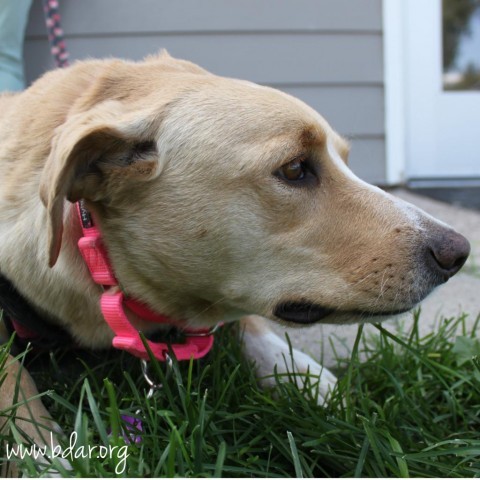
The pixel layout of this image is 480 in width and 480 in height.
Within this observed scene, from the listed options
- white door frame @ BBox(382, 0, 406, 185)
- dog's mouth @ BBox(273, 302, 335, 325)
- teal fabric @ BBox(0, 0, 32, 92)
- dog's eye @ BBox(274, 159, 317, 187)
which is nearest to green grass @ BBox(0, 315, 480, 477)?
dog's mouth @ BBox(273, 302, 335, 325)

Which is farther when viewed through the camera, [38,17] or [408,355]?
[38,17]

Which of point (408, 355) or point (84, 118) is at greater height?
point (84, 118)

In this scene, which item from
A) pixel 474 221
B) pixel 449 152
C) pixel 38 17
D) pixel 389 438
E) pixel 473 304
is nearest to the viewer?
pixel 389 438

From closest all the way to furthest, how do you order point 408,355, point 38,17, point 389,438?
point 389,438 < point 408,355 < point 38,17

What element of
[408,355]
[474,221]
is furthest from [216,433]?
[474,221]

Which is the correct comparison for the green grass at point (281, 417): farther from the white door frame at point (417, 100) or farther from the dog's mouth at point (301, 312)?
the white door frame at point (417, 100)

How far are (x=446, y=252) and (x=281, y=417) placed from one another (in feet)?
1.97

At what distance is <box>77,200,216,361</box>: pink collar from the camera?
1.80 metres

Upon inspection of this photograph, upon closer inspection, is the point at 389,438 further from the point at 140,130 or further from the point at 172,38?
the point at 172,38

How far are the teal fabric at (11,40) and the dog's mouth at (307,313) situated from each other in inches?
103

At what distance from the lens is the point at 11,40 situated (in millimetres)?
3932

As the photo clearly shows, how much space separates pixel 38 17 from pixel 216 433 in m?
3.72

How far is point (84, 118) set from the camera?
5.73 ft

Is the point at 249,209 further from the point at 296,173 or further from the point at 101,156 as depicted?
the point at 101,156
